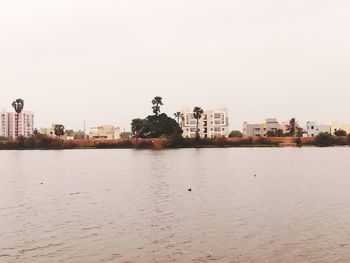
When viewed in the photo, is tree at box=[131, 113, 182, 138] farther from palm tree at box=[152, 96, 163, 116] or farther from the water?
the water

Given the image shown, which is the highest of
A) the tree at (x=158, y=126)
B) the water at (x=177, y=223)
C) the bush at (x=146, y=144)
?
the tree at (x=158, y=126)

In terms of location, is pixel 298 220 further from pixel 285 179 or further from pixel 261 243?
pixel 285 179

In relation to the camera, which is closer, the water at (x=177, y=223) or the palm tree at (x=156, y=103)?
the water at (x=177, y=223)

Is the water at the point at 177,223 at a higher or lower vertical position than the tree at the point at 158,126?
lower

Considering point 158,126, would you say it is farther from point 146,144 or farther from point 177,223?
point 177,223

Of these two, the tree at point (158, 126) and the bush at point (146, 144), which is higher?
the tree at point (158, 126)

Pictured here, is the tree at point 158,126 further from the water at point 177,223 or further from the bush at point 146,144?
the water at point 177,223

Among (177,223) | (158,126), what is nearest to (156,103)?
(158,126)

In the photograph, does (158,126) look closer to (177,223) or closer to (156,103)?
(156,103)

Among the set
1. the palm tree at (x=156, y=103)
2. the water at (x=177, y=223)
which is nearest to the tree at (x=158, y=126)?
the palm tree at (x=156, y=103)

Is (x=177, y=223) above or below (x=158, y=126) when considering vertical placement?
below

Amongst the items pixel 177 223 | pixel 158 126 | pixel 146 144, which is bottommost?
pixel 177 223

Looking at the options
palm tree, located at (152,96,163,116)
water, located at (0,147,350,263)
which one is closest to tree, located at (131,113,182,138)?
palm tree, located at (152,96,163,116)

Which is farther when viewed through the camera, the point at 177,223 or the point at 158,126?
the point at 158,126
